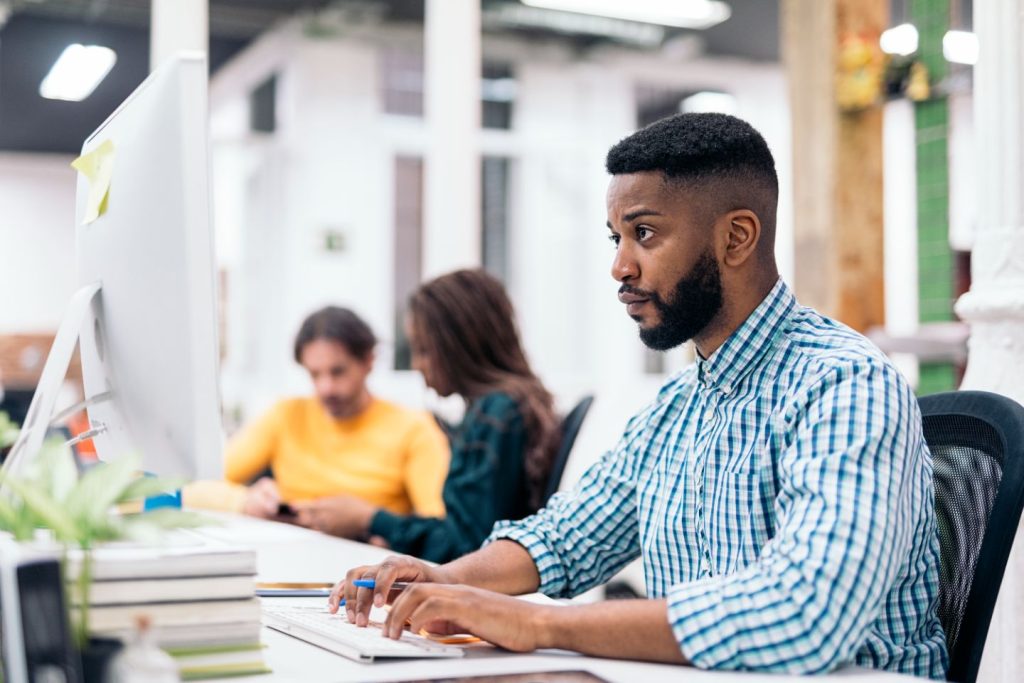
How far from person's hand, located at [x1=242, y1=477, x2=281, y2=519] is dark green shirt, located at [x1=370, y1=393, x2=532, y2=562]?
0.33 m

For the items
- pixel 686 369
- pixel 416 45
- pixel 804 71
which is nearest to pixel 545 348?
pixel 416 45

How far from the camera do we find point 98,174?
1150mm

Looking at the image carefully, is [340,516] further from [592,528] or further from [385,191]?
[385,191]

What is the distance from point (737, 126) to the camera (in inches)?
51.8

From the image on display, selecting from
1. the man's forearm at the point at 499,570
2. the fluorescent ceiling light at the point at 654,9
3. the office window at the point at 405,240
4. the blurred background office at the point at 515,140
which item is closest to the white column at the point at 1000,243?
the man's forearm at the point at 499,570

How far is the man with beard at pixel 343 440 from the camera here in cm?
280

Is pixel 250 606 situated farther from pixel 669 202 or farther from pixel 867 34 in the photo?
pixel 867 34

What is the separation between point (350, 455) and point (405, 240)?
13.2 ft

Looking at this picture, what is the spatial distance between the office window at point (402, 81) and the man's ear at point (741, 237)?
575 centimetres

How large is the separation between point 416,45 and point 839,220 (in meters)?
3.36

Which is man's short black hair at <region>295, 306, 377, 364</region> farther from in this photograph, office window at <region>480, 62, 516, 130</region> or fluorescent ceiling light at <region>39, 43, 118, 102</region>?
fluorescent ceiling light at <region>39, 43, 118, 102</region>

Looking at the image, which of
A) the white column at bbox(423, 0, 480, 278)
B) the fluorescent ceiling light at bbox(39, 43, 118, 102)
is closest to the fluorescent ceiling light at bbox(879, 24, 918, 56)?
the white column at bbox(423, 0, 480, 278)

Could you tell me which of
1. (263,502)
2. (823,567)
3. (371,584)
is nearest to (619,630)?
(823,567)

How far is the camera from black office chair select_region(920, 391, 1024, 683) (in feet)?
3.84
